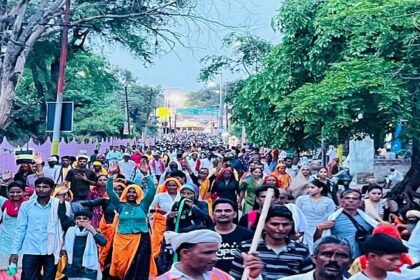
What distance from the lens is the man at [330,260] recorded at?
4273 mm

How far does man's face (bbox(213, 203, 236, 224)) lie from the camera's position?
253 inches

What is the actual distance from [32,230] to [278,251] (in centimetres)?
373

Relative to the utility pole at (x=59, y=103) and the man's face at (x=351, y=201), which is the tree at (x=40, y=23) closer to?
the utility pole at (x=59, y=103)

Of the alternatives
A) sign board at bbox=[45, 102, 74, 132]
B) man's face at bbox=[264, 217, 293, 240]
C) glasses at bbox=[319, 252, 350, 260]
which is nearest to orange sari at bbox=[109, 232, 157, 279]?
man's face at bbox=[264, 217, 293, 240]

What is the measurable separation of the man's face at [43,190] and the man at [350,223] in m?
2.84

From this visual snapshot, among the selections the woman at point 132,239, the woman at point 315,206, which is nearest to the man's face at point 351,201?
the woman at point 315,206

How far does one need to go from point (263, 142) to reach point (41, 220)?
38.2 feet

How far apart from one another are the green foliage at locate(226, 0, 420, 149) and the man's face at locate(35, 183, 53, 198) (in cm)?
735

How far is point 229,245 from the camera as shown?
634 cm

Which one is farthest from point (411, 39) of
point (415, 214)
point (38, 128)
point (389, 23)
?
point (38, 128)

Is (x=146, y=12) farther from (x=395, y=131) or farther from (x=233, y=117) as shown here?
(x=233, y=117)

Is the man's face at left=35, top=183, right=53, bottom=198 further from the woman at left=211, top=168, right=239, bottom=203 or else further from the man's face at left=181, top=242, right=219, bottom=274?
the woman at left=211, top=168, right=239, bottom=203

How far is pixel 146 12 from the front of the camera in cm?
1448

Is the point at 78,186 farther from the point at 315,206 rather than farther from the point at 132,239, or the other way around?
the point at 315,206
